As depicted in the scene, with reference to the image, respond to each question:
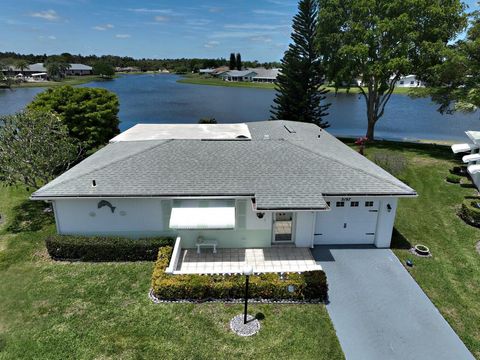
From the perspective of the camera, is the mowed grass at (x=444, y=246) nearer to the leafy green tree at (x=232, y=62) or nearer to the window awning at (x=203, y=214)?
the window awning at (x=203, y=214)

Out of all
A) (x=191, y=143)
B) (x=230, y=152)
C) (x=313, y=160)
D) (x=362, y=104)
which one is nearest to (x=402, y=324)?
(x=313, y=160)

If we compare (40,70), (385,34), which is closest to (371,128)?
(385,34)

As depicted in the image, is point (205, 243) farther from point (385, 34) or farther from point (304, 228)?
point (385, 34)

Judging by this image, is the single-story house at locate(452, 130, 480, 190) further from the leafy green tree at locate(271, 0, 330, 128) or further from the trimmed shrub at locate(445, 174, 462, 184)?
the leafy green tree at locate(271, 0, 330, 128)

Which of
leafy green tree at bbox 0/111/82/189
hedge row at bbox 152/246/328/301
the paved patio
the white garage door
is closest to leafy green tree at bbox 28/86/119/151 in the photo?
leafy green tree at bbox 0/111/82/189

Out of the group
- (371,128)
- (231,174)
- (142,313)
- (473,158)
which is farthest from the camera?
(371,128)

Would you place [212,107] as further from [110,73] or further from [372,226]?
[110,73]

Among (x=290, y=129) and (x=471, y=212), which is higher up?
(x=290, y=129)

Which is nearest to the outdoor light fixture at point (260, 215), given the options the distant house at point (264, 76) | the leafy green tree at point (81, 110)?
the leafy green tree at point (81, 110)
